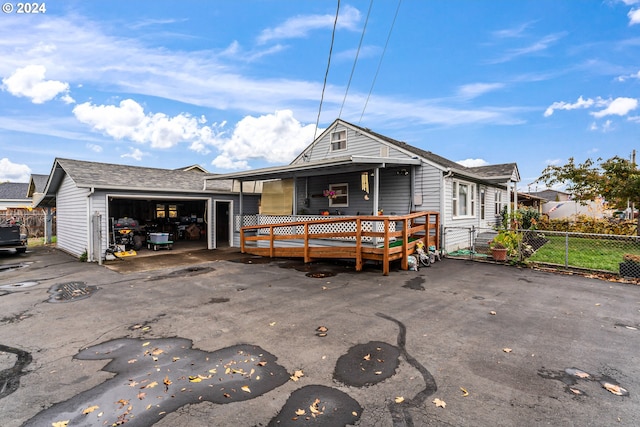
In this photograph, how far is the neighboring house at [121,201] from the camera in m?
11.1

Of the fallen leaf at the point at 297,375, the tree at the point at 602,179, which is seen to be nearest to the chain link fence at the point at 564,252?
the tree at the point at 602,179

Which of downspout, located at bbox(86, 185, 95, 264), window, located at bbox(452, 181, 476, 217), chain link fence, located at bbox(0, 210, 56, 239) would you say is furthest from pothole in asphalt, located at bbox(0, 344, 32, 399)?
chain link fence, located at bbox(0, 210, 56, 239)

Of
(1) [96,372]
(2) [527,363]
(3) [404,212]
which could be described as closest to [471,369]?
(2) [527,363]

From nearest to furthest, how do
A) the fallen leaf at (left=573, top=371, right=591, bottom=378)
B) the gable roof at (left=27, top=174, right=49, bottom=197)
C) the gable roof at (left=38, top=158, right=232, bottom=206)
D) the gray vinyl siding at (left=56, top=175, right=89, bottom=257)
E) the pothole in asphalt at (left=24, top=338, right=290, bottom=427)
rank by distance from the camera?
the pothole in asphalt at (left=24, top=338, right=290, bottom=427) < the fallen leaf at (left=573, top=371, right=591, bottom=378) < the gable roof at (left=38, top=158, right=232, bottom=206) < the gray vinyl siding at (left=56, top=175, right=89, bottom=257) < the gable roof at (left=27, top=174, right=49, bottom=197)

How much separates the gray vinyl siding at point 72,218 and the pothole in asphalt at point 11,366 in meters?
8.84

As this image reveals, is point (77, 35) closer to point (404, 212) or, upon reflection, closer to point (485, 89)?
point (404, 212)

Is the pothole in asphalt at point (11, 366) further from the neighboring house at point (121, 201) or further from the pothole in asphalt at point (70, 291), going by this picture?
the neighboring house at point (121, 201)

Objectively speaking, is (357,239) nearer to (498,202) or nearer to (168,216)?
(498,202)

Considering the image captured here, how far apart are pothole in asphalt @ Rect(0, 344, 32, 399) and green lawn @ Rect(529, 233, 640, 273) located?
1214 cm

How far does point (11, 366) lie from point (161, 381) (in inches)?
79.8

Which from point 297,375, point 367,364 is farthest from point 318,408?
point 367,364

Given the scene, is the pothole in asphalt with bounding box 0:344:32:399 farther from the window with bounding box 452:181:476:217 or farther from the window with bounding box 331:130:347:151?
the window with bounding box 331:130:347:151

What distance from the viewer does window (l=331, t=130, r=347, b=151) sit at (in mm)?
14461

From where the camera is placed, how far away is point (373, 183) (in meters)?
12.9
